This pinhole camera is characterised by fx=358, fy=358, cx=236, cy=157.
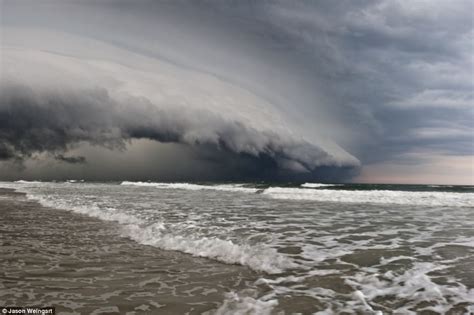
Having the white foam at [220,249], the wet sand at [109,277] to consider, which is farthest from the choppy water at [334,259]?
the wet sand at [109,277]

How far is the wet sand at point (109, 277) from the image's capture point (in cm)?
509

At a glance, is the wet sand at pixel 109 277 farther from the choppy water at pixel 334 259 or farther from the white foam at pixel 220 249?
the choppy water at pixel 334 259

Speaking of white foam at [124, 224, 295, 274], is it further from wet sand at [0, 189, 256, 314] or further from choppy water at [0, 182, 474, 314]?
wet sand at [0, 189, 256, 314]

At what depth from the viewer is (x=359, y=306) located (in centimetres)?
512

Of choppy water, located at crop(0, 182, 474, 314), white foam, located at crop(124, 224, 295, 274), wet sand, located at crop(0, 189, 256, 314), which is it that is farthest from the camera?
white foam, located at crop(124, 224, 295, 274)

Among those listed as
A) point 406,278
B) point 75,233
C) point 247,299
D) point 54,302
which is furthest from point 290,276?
point 75,233

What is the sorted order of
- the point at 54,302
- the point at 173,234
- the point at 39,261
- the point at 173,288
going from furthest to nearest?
the point at 173,234
the point at 39,261
the point at 173,288
the point at 54,302

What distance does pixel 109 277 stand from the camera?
6.36m

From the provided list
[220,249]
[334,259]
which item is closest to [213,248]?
[220,249]

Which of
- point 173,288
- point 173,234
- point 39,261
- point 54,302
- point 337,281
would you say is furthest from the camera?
point 173,234

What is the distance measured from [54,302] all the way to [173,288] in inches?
68.2

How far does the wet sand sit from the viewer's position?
509cm

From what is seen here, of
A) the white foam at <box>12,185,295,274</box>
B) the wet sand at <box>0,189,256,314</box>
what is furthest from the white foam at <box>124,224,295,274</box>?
the wet sand at <box>0,189,256,314</box>

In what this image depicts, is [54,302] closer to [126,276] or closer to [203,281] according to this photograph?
[126,276]
